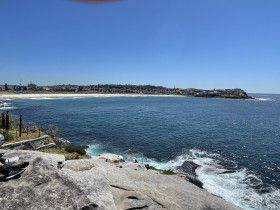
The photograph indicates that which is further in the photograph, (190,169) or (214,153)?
(214,153)

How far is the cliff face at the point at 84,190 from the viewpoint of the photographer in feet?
21.8

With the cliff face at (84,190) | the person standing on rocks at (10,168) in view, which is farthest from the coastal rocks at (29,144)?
the person standing on rocks at (10,168)

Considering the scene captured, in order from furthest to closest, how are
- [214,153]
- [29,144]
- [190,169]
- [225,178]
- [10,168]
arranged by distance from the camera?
1. [214,153]
2. [190,169]
3. [225,178]
4. [29,144]
5. [10,168]

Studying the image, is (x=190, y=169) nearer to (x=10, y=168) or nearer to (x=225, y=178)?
(x=225, y=178)

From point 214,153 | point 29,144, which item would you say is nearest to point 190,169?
point 214,153

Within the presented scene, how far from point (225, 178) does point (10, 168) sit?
56.8 ft

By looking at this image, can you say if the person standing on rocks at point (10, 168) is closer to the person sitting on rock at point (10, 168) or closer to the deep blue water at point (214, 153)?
the person sitting on rock at point (10, 168)

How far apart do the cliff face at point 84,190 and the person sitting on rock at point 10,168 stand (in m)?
0.20

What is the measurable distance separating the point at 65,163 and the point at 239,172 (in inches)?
677

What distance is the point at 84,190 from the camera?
7426mm

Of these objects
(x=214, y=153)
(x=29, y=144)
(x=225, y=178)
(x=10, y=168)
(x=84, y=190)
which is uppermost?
Result: (x=10, y=168)

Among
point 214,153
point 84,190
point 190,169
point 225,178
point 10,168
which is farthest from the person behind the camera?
point 214,153

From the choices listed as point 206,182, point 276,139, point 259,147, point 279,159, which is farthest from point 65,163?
point 276,139

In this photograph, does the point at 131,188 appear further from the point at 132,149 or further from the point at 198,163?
the point at 132,149
